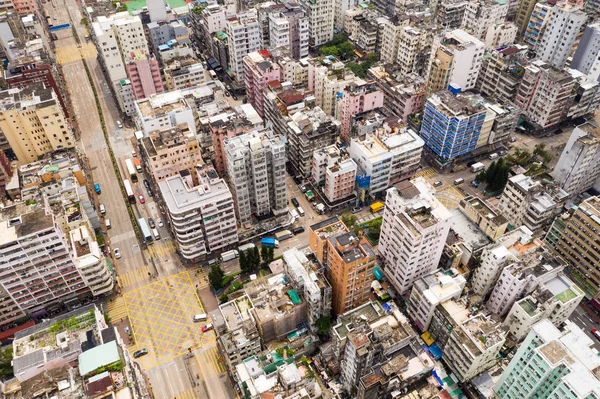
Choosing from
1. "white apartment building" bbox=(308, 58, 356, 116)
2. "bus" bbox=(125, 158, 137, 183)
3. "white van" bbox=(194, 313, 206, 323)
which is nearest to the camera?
"white van" bbox=(194, 313, 206, 323)

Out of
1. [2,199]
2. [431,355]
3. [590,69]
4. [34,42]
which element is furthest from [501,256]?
[34,42]

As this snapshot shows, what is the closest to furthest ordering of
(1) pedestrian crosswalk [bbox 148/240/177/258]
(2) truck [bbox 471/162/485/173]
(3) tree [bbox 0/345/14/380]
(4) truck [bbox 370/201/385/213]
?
(3) tree [bbox 0/345/14/380], (1) pedestrian crosswalk [bbox 148/240/177/258], (4) truck [bbox 370/201/385/213], (2) truck [bbox 471/162/485/173]

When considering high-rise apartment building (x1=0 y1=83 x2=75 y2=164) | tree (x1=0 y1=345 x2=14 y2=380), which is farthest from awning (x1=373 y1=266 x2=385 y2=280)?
high-rise apartment building (x1=0 y1=83 x2=75 y2=164)

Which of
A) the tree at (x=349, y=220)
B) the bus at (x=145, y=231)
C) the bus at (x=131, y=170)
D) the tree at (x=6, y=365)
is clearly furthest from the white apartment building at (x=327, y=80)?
the tree at (x=6, y=365)

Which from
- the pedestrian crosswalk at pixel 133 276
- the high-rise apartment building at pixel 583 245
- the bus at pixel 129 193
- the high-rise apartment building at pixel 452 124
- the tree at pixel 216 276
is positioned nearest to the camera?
the high-rise apartment building at pixel 583 245

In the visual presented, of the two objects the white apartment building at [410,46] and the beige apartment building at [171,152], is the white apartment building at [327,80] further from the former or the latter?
the beige apartment building at [171,152]

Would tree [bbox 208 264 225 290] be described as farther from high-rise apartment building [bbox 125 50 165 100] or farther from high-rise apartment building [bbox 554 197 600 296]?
high-rise apartment building [bbox 554 197 600 296]

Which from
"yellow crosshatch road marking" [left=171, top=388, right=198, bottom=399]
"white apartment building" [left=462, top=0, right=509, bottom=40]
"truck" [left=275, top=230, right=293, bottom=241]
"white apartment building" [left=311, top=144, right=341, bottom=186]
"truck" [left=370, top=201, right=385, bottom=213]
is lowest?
"yellow crosshatch road marking" [left=171, top=388, right=198, bottom=399]
